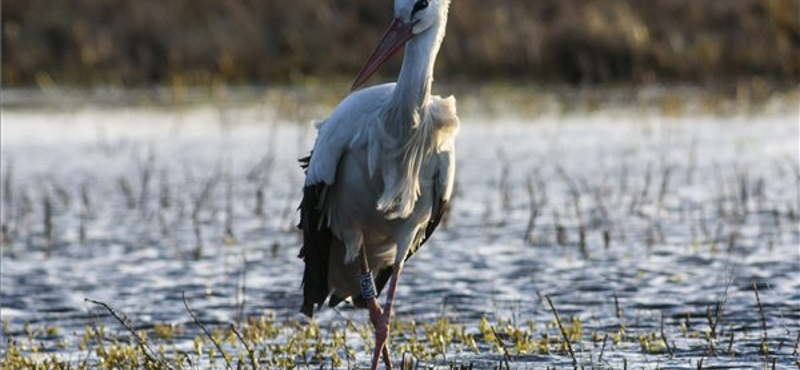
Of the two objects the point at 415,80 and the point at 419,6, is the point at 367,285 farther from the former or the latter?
the point at 419,6

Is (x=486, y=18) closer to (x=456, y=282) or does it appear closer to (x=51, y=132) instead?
(x=51, y=132)

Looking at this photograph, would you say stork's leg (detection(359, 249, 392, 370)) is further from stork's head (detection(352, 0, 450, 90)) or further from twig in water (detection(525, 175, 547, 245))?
twig in water (detection(525, 175, 547, 245))

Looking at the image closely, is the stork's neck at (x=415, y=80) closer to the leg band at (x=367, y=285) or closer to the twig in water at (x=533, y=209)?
the leg band at (x=367, y=285)

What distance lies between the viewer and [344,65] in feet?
71.3

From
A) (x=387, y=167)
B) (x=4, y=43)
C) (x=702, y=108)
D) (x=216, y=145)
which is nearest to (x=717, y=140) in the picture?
(x=702, y=108)

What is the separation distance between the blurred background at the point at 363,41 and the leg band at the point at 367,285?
508 inches

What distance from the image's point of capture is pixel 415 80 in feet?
19.8

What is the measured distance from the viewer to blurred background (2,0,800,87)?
1981cm

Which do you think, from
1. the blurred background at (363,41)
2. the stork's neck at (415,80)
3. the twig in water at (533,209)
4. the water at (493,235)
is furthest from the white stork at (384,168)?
the blurred background at (363,41)

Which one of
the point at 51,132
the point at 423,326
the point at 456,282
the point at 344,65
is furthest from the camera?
the point at 344,65

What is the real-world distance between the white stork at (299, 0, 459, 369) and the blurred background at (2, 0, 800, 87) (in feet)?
42.7

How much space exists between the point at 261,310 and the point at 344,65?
13.5 m

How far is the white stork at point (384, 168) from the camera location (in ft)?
20.0

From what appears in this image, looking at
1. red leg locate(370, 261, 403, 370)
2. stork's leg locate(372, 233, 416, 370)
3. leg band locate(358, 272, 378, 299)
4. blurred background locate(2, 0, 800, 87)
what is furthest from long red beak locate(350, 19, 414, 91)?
blurred background locate(2, 0, 800, 87)
